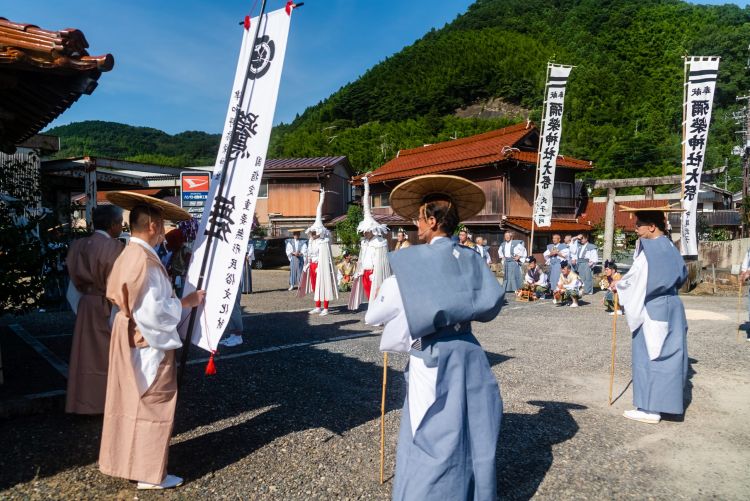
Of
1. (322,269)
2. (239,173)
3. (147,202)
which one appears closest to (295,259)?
(322,269)

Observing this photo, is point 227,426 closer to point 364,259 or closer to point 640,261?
point 640,261

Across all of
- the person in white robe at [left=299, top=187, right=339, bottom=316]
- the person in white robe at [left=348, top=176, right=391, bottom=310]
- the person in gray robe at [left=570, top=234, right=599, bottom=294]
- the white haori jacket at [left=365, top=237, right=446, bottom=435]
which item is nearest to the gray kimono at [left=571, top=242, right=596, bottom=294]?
the person in gray robe at [left=570, top=234, right=599, bottom=294]

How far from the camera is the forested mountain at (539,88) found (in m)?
44.9

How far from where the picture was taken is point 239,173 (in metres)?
3.41

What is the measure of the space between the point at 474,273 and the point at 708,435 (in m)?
3.05

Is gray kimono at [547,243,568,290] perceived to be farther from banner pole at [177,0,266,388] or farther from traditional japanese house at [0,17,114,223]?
traditional japanese house at [0,17,114,223]

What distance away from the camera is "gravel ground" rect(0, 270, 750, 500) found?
3211mm

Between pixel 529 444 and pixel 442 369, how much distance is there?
1.74 metres

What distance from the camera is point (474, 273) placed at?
2666mm

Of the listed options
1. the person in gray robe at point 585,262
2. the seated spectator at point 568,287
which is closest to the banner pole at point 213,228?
the seated spectator at point 568,287

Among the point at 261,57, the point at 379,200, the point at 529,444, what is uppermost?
the point at 379,200

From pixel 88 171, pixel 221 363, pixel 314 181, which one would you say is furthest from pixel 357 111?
pixel 221 363

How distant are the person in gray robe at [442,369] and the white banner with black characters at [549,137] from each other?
42.1ft

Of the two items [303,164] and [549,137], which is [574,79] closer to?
[303,164]
